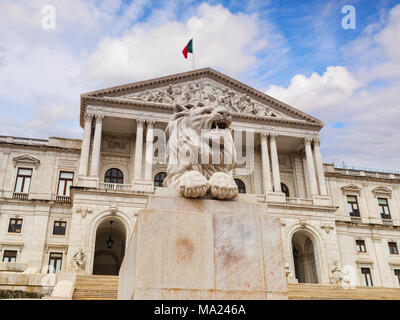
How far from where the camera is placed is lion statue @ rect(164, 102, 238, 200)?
229 inches

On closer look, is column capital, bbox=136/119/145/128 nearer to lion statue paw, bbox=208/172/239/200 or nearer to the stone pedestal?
lion statue paw, bbox=208/172/239/200

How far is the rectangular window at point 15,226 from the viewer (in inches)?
1270

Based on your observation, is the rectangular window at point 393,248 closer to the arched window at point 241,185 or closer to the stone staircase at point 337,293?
the arched window at point 241,185

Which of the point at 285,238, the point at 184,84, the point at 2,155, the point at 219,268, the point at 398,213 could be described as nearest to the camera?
the point at 219,268

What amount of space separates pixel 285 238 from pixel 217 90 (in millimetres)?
14582

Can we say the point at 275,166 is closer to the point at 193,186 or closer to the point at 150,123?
the point at 150,123

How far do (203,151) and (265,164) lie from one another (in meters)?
29.6

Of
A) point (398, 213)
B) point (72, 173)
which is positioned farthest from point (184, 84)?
point (398, 213)

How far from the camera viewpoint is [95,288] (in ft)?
57.4

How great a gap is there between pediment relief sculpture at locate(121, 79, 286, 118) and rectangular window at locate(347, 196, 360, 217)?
10.9 meters

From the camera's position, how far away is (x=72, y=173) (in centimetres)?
3588

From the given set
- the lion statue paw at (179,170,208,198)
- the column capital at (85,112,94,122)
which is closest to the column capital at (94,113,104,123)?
the column capital at (85,112,94,122)

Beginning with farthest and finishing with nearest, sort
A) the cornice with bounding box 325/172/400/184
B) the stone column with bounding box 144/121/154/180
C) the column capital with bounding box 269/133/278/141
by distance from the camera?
the cornice with bounding box 325/172/400/184
the column capital with bounding box 269/133/278/141
the stone column with bounding box 144/121/154/180
